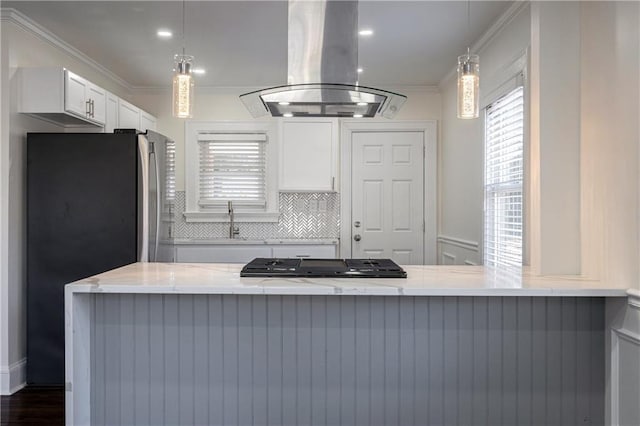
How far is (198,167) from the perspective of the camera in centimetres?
502

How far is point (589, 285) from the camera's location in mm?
1904

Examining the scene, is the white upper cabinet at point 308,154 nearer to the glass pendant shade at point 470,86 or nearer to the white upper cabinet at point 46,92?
the white upper cabinet at point 46,92

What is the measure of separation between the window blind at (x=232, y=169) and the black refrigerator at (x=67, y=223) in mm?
1800

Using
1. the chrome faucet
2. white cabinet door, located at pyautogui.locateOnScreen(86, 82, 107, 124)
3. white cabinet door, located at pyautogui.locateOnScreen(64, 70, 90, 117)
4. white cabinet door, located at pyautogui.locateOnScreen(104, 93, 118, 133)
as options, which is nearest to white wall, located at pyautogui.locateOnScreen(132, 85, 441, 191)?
the chrome faucet

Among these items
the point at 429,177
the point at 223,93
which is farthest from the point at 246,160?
the point at 429,177

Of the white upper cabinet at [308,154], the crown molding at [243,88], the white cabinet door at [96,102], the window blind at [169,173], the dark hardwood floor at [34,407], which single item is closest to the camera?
the dark hardwood floor at [34,407]

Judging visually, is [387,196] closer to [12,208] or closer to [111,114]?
[111,114]

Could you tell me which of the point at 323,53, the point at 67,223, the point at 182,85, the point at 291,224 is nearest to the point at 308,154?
the point at 291,224

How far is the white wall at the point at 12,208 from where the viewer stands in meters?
3.12

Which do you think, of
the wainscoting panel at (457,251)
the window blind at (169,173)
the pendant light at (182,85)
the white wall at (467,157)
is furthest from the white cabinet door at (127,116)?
the wainscoting panel at (457,251)

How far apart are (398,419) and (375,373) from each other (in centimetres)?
23

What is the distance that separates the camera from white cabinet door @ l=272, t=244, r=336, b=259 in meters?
4.56

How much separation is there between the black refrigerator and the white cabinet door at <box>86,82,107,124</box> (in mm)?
428

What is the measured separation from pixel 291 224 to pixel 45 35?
110 inches
